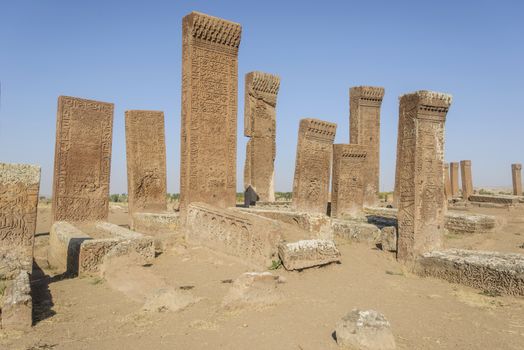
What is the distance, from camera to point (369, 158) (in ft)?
55.3

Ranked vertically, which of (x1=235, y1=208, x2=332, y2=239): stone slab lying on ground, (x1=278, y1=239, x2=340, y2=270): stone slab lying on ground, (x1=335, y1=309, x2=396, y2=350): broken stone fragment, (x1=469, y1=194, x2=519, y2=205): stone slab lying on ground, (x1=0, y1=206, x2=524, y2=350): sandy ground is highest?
(x1=469, y1=194, x2=519, y2=205): stone slab lying on ground

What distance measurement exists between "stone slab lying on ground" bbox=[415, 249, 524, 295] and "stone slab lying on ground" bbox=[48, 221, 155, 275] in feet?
14.0

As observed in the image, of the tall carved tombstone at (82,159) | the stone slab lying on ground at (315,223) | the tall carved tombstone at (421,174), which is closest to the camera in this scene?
the tall carved tombstone at (421,174)

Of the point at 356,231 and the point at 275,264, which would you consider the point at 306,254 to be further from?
the point at 356,231

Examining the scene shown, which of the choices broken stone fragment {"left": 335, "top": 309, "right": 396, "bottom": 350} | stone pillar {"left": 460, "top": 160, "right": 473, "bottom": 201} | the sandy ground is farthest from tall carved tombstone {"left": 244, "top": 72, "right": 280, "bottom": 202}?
stone pillar {"left": 460, "top": 160, "right": 473, "bottom": 201}

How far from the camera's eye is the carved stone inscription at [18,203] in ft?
17.3

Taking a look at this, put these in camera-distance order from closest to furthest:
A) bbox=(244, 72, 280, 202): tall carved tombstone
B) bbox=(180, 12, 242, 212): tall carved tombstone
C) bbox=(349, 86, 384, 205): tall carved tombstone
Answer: bbox=(180, 12, 242, 212): tall carved tombstone < bbox=(244, 72, 280, 202): tall carved tombstone < bbox=(349, 86, 384, 205): tall carved tombstone

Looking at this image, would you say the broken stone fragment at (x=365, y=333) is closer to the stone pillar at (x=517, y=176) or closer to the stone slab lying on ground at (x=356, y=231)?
the stone slab lying on ground at (x=356, y=231)

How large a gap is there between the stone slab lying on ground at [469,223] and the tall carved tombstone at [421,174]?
4114 millimetres

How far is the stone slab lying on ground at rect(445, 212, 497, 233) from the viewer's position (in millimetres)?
10547

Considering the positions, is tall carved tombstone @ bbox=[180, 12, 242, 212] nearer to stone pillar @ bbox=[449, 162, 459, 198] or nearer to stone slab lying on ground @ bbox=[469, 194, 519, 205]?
stone slab lying on ground @ bbox=[469, 194, 519, 205]

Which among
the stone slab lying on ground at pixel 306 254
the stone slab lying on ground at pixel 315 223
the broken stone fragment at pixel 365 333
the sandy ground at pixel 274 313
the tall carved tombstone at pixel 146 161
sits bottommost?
the sandy ground at pixel 274 313

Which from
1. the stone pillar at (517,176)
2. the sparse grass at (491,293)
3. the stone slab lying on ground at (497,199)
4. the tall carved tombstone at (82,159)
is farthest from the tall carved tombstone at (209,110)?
the stone pillar at (517,176)

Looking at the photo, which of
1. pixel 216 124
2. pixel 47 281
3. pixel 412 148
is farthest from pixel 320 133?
pixel 47 281
